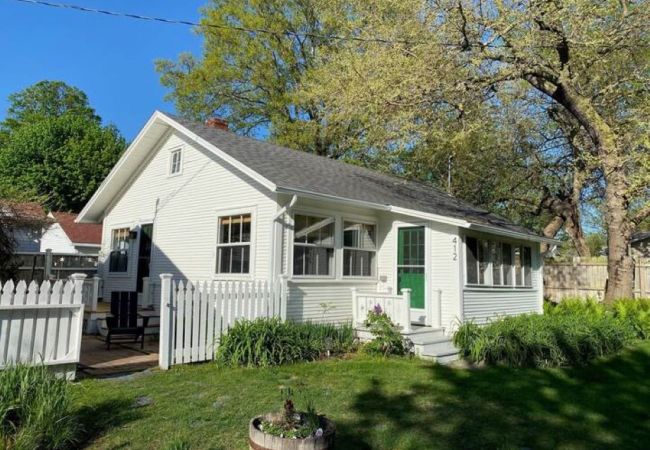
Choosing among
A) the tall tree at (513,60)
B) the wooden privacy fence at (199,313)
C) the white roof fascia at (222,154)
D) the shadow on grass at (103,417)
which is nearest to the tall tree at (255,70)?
the tall tree at (513,60)

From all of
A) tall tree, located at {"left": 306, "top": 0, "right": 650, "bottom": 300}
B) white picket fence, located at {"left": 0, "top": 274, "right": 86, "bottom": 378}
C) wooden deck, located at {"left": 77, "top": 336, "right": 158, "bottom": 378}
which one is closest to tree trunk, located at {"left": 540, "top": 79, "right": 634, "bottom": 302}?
Answer: tall tree, located at {"left": 306, "top": 0, "right": 650, "bottom": 300}

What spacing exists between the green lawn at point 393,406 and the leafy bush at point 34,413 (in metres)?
0.31

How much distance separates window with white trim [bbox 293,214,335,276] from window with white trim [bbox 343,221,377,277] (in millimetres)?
472

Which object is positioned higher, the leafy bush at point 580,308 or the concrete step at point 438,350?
the leafy bush at point 580,308

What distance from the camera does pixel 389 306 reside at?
397 inches

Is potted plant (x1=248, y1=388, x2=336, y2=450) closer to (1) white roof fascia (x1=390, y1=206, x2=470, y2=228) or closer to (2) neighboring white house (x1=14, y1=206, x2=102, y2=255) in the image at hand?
(1) white roof fascia (x1=390, y1=206, x2=470, y2=228)

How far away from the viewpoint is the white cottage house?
1022cm

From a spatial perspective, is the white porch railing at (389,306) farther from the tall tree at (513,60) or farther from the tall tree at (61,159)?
the tall tree at (61,159)

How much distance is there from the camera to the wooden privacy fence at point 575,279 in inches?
674

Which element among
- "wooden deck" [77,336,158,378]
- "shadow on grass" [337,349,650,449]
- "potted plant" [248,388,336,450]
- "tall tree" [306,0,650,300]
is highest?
"tall tree" [306,0,650,300]

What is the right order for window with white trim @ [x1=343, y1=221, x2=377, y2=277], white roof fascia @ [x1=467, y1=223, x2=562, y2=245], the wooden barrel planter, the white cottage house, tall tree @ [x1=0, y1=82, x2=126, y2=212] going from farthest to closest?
tall tree @ [x1=0, y1=82, x2=126, y2=212] → window with white trim @ [x1=343, y1=221, x2=377, y2=277] → white roof fascia @ [x1=467, y1=223, x2=562, y2=245] → the white cottage house → the wooden barrel planter

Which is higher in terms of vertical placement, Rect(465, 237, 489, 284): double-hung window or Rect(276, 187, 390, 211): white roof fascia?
Rect(276, 187, 390, 211): white roof fascia

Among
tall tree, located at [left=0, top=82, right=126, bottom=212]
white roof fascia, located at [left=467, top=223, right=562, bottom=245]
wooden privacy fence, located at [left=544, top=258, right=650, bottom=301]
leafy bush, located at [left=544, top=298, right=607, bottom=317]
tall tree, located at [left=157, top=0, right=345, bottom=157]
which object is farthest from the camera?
tall tree, located at [left=0, top=82, right=126, bottom=212]

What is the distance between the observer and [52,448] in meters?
4.06
